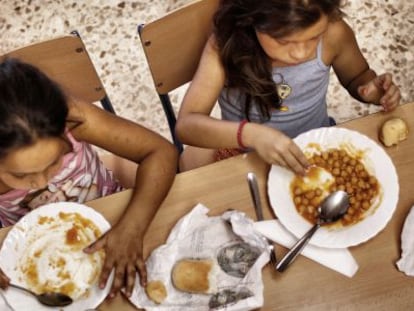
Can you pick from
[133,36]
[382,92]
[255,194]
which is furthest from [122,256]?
[133,36]

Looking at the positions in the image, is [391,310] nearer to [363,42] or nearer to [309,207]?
[309,207]

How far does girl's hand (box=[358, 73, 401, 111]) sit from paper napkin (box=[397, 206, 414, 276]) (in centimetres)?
23

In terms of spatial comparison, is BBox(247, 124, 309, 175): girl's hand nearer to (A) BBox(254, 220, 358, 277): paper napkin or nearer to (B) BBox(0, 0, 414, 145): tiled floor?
(A) BBox(254, 220, 358, 277): paper napkin

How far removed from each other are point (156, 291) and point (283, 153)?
34cm

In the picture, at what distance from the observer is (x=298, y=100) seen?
3.97 feet

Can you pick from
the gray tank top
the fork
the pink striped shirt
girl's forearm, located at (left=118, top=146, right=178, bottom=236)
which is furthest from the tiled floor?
the fork

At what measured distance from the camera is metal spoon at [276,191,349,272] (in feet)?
2.96

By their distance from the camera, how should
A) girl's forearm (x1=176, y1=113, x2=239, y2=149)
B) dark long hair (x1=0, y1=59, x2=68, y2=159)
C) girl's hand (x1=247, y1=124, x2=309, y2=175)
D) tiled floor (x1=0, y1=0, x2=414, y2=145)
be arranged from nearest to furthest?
dark long hair (x1=0, y1=59, x2=68, y2=159) < girl's hand (x1=247, y1=124, x2=309, y2=175) < girl's forearm (x1=176, y1=113, x2=239, y2=149) < tiled floor (x1=0, y1=0, x2=414, y2=145)

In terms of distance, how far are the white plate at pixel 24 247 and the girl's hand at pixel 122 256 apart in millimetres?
20

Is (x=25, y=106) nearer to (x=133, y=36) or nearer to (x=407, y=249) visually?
(x=407, y=249)

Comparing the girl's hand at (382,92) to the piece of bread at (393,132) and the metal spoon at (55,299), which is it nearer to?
the piece of bread at (393,132)

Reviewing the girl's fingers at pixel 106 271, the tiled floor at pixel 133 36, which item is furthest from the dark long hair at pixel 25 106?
the tiled floor at pixel 133 36

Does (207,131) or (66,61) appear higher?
(66,61)

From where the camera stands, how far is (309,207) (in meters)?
0.95
